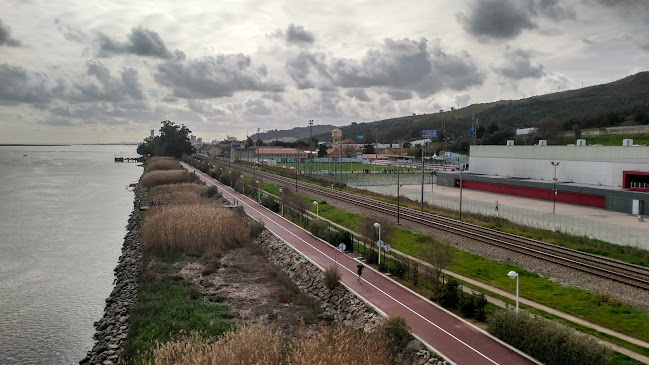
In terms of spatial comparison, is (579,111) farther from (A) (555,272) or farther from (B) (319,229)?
(A) (555,272)

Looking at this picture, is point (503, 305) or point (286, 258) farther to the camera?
point (286, 258)

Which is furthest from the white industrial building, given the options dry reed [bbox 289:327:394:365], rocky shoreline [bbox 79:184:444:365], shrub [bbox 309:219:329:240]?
dry reed [bbox 289:327:394:365]

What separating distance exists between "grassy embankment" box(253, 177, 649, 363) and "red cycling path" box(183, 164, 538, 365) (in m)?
2.48

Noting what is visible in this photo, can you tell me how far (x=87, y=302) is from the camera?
25.8 meters

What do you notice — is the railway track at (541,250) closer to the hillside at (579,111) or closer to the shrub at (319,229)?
the shrub at (319,229)

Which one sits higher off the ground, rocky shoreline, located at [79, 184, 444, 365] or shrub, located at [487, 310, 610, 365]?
shrub, located at [487, 310, 610, 365]

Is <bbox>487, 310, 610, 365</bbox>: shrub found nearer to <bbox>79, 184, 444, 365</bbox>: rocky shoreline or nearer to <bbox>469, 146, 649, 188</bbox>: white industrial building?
<bbox>79, 184, 444, 365</bbox>: rocky shoreline

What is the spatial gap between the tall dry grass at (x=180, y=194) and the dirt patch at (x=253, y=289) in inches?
676

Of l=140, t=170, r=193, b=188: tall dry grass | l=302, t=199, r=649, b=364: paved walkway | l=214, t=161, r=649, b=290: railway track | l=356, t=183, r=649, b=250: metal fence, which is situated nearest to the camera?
l=302, t=199, r=649, b=364: paved walkway

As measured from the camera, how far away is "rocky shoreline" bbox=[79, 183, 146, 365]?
63.2ft

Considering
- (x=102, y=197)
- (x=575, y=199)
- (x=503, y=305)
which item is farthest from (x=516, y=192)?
(x=102, y=197)

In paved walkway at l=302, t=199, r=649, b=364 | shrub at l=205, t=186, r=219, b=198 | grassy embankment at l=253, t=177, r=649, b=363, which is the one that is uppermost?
shrub at l=205, t=186, r=219, b=198

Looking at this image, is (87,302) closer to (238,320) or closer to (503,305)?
(238,320)

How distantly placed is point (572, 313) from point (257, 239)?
2322 cm
